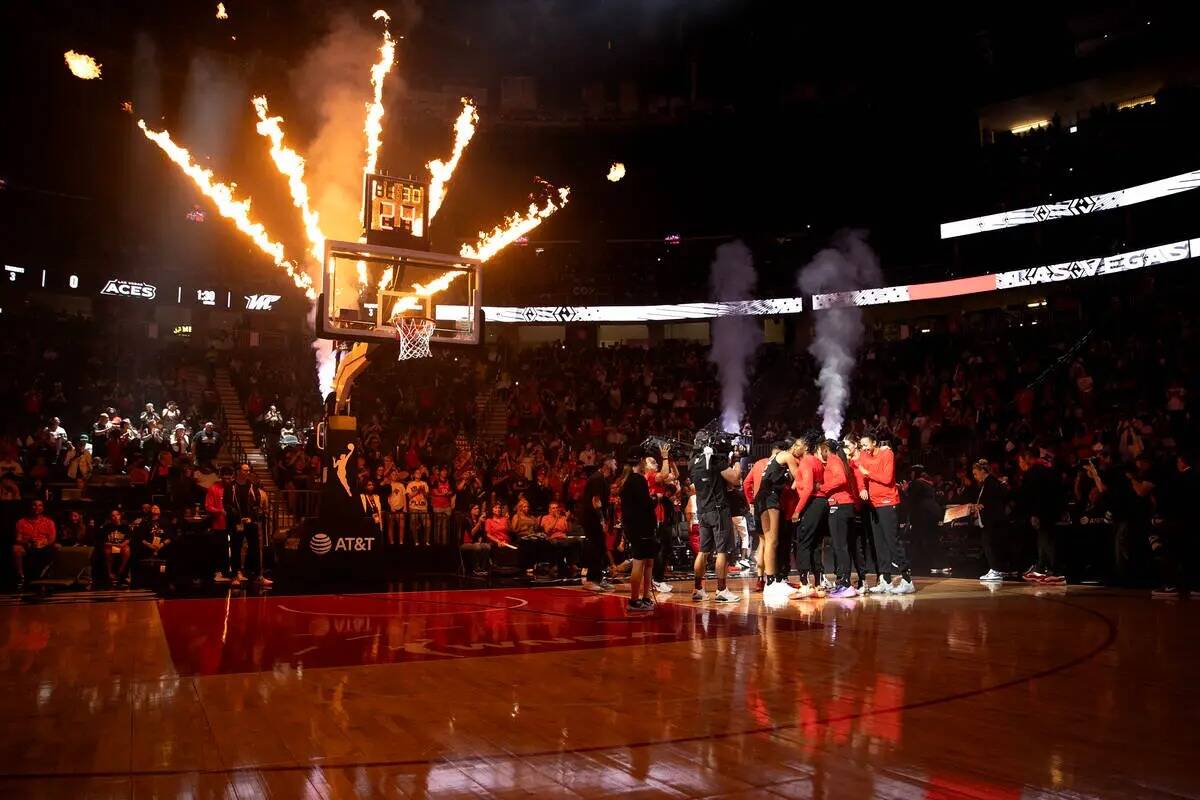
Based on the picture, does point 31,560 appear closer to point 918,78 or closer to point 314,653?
point 314,653

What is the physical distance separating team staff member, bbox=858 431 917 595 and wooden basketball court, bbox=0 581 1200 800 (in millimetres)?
2492

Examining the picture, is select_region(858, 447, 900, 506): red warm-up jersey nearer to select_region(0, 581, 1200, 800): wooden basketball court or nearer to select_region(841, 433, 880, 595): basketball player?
select_region(841, 433, 880, 595): basketball player

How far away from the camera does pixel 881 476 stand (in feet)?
36.1

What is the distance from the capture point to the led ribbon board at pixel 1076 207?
2236 centimetres

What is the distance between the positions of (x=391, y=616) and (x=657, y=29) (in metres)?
27.2

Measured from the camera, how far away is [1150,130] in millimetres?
23891

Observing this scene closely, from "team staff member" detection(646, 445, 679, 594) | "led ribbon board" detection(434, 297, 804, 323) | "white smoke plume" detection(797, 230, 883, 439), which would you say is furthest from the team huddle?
"led ribbon board" detection(434, 297, 804, 323)

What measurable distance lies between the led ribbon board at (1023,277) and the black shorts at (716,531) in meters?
17.5

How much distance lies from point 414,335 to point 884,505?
7309 mm

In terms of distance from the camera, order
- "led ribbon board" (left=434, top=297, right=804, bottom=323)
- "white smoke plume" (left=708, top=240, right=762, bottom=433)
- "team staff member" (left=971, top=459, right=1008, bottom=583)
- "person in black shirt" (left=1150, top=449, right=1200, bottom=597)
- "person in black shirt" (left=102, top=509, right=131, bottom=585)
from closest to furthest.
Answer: "person in black shirt" (left=1150, top=449, right=1200, bottom=597), "person in black shirt" (left=102, top=509, right=131, bottom=585), "team staff member" (left=971, top=459, right=1008, bottom=583), "white smoke plume" (left=708, top=240, right=762, bottom=433), "led ribbon board" (left=434, top=297, right=804, bottom=323)

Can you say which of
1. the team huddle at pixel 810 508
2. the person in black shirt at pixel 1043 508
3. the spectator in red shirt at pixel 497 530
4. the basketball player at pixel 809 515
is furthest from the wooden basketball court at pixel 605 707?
the spectator in red shirt at pixel 497 530

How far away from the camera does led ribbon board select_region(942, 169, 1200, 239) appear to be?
2236 cm

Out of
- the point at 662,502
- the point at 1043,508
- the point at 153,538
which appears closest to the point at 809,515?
the point at 662,502

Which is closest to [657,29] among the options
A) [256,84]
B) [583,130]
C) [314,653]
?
[583,130]
